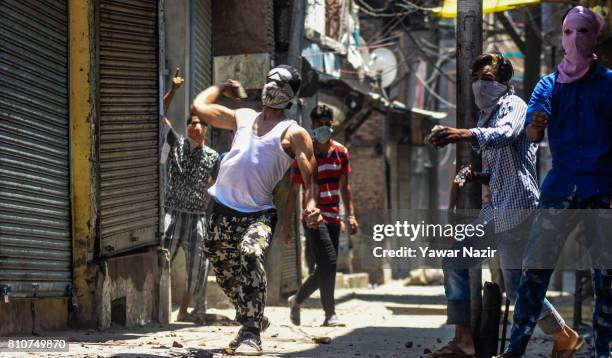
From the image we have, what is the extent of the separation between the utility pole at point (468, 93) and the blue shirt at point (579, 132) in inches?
55.0

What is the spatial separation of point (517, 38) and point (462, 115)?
13.7 metres

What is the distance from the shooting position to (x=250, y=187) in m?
7.82

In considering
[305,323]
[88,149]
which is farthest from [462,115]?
[305,323]

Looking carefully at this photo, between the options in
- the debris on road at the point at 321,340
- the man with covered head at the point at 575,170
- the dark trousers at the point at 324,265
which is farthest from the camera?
the dark trousers at the point at 324,265

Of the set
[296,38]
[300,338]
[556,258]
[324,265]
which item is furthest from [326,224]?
[556,258]

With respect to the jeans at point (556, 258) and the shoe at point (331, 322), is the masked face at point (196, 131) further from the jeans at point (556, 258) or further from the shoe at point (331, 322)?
the jeans at point (556, 258)

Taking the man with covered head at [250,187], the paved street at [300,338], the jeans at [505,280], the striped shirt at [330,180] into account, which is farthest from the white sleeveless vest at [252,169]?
the striped shirt at [330,180]

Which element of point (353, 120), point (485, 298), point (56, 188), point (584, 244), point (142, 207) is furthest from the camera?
point (353, 120)

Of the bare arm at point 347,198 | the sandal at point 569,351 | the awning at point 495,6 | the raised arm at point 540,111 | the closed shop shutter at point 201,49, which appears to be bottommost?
the sandal at point 569,351

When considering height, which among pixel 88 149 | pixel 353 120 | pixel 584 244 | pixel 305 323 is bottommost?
pixel 305 323

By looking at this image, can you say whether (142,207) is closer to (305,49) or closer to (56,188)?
(56,188)

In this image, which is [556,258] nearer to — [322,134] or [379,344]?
[379,344]

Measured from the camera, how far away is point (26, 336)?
8297 mm

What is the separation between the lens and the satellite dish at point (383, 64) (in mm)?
24734
